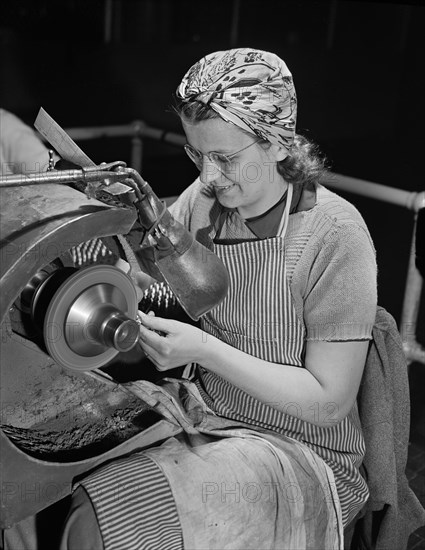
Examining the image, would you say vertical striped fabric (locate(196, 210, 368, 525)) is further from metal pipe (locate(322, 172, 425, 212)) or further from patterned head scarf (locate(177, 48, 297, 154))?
metal pipe (locate(322, 172, 425, 212))

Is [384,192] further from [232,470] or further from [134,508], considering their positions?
[134,508]

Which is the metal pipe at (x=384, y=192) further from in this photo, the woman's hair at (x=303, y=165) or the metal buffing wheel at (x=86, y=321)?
the metal buffing wheel at (x=86, y=321)

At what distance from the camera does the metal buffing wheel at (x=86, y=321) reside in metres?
1.13

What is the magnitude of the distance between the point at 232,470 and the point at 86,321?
1.38ft

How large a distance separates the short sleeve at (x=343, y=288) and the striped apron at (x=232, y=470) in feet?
0.28

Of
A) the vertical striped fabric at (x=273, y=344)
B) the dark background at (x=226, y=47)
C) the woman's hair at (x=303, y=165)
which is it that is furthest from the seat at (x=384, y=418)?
the dark background at (x=226, y=47)

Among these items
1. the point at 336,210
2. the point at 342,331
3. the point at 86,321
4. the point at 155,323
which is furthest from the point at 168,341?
the point at 336,210

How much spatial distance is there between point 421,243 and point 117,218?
165cm

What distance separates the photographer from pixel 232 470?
136cm

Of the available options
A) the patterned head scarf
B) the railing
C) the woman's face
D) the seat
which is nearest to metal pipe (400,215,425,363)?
the railing

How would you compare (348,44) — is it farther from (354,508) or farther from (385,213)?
(354,508)

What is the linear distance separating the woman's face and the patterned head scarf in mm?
33

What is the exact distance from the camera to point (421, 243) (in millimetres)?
2559

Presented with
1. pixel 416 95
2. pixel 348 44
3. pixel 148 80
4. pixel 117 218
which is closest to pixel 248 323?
pixel 117 218
